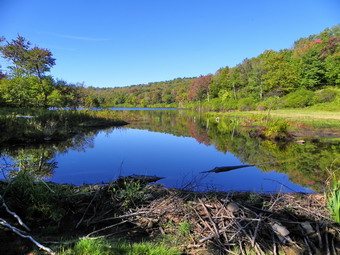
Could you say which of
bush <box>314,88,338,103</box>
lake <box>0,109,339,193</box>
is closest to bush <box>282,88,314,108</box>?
bush <box>314,88,338,103</box>

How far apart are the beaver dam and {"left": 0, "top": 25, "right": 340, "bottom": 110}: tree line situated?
1802cm

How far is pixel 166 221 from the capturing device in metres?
2.94

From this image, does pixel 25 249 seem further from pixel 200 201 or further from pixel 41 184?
pixel 200 201

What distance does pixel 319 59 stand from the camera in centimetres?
3906

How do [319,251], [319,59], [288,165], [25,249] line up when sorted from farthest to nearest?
[319,59] → [288,165] → [319,251] → [25,249]

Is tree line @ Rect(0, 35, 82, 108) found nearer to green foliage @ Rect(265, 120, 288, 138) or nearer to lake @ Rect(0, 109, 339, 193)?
lake @ Rect(0, 109, 339, 193)

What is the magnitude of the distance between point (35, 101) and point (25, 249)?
21.6 metres

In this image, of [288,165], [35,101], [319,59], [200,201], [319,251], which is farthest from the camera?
[319,59]

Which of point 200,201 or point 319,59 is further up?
point 319,59

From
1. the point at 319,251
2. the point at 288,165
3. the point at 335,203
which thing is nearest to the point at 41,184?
the point at 319,251

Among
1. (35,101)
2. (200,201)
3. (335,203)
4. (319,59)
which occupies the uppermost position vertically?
(319,59)

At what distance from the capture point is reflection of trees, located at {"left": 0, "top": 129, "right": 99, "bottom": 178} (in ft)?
19.1

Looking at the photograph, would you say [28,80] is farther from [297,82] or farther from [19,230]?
[297,82]

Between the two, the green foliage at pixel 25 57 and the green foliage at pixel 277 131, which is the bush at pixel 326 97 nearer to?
the green foliage at pixel 277 131
